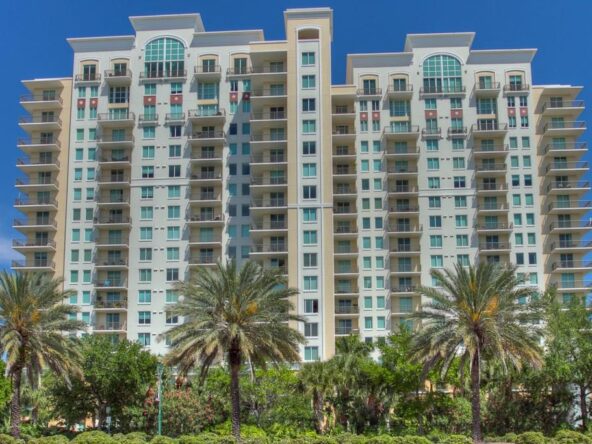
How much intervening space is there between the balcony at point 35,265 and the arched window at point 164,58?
24837mm

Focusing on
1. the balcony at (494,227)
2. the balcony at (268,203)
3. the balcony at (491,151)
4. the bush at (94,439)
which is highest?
the balcony at (491,151)

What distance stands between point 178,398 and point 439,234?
39.2 metres

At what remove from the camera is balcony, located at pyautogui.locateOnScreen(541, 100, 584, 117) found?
91562 mm

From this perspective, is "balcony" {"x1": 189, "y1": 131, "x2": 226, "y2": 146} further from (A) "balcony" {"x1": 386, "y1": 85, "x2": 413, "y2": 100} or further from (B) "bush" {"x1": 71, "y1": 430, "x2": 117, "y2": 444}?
(B) "bush" {"x1": 71, "y1": 430, "x2": 117, "y2": 444}

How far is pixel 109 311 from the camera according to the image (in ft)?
285

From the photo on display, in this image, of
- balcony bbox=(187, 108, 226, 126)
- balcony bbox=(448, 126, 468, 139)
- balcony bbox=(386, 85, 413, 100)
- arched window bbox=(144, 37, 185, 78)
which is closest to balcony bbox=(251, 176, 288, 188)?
balcony bbox=(187, 108, 226, 126)

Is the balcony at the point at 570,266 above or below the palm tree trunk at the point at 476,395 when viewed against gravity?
above

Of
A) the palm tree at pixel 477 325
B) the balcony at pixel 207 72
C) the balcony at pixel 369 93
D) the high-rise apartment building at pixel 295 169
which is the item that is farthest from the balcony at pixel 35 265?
the palm tree at pixel 477 325

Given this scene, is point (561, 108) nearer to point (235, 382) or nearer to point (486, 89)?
point (486, 89)

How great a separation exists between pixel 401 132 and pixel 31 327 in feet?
173

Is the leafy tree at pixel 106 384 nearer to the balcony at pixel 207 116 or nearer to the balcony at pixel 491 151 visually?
the balcony at pixel 207 116

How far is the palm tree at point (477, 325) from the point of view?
157ft

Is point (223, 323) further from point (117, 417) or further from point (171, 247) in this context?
point (171, 247)

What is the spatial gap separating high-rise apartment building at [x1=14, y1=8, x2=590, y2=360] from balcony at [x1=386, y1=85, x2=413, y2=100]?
0.25 meters
